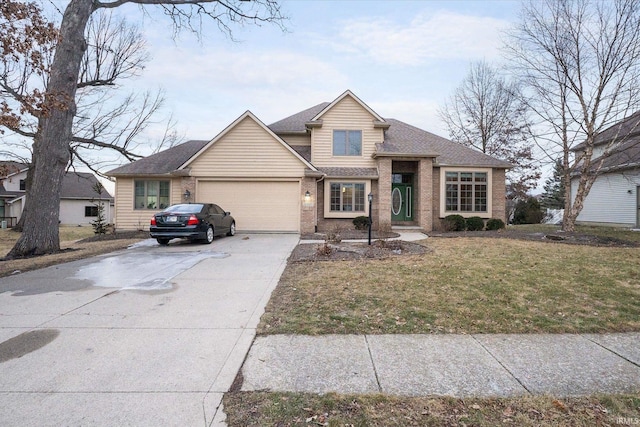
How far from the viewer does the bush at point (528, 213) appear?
2825 cm

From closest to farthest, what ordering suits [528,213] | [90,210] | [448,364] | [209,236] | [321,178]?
[448,364]
[209,236]
[321,178]
[528,213]
[90,210]

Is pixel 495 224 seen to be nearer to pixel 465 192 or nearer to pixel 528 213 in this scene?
pixel 465 192

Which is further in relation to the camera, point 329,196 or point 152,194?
point 152,194

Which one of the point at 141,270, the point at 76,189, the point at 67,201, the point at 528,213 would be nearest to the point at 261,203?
the point at 141,270

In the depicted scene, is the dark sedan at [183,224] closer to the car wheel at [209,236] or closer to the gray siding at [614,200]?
the car wheel at [209,236]

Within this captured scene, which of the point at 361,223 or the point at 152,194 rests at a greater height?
the point at 152,194

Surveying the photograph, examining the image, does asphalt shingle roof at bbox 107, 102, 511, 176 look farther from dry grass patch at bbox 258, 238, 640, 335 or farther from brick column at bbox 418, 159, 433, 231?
dry grass patch at bbox 258, 238, 640, 335

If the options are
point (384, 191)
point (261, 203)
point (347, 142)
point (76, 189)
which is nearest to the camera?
point (261, 203)

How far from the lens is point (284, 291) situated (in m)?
5.82

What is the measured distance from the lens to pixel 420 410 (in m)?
2.49

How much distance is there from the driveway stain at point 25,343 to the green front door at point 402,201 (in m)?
16.2

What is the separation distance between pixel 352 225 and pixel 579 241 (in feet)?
30.3

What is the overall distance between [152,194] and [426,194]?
47.2 feet

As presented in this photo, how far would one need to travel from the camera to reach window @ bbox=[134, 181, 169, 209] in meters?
16.9
